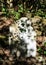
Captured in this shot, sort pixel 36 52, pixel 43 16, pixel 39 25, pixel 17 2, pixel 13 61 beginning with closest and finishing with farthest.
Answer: pixel 13 61
pixel 36 52
pixel 39 25
pixel 43 16
pixel 17 2

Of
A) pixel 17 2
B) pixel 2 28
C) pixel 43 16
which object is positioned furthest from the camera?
pixel 17 2

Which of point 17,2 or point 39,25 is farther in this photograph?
point 17,2

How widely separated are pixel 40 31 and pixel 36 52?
1068 millimetres

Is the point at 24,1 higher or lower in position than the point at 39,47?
higher

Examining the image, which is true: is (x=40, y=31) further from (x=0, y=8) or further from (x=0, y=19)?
(x=0, y=8)

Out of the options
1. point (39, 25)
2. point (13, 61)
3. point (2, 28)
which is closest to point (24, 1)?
point (39, 25)

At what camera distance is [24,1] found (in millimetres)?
8836

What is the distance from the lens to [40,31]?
24.0 ft

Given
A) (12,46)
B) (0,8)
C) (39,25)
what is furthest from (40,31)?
(0,8)

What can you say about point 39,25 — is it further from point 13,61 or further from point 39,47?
point 13,61

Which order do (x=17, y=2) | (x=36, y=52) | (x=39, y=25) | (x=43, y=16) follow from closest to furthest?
(x=36, y=52), (x=39, y=25), (x=43, y=16), (x=17, y=2)

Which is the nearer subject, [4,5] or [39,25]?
[39,25]

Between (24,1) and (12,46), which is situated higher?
(24,1)

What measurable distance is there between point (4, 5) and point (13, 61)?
3122mm
